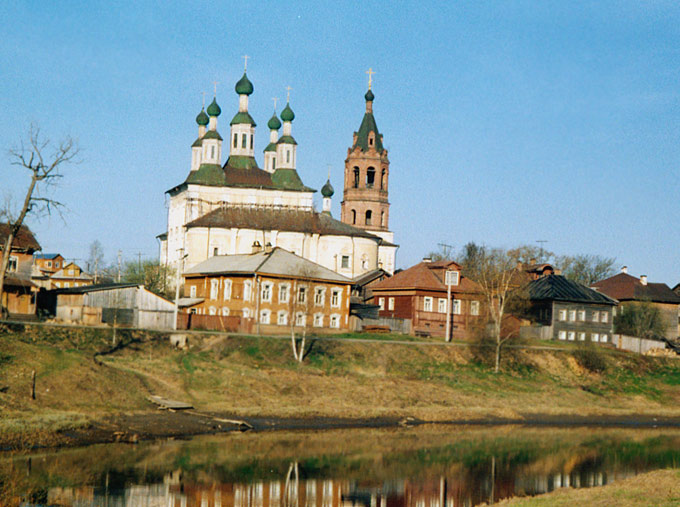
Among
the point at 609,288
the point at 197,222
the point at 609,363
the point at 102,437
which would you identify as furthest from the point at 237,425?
the point at 609,288

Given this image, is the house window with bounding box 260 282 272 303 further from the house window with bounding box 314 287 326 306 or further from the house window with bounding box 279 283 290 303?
the house window with bounding box 314 287 326 306

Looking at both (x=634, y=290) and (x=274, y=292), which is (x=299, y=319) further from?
(x=634, y=290)

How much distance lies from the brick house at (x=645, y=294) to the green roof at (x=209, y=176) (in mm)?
38948

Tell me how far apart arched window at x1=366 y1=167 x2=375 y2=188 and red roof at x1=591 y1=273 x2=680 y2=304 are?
26.5 meters

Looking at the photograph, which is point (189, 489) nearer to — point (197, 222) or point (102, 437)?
point (102, 437)

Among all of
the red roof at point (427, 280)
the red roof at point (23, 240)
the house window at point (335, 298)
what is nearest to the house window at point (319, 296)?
the house window at point (335, 298)

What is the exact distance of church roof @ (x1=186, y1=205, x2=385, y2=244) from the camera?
8675cm

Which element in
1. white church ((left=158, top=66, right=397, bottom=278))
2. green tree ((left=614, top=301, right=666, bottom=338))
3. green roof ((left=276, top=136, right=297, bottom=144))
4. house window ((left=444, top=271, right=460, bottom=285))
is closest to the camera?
house window ((left=444, top=271, right=460, bottom=285))

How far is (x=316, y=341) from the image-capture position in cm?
5781

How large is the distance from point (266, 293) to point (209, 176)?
1207 inches

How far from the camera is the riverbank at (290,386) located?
3900 cm

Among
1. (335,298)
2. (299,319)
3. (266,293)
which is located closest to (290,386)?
(266,293)

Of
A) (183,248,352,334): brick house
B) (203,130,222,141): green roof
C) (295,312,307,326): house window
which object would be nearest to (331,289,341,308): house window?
(183,248,352,334): brick house

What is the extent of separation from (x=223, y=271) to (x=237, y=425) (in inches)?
988
